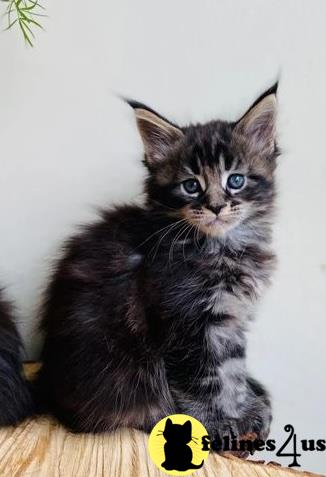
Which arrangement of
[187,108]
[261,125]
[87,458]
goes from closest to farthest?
1. [87,458]
2. [261,125]
3. [187,108]

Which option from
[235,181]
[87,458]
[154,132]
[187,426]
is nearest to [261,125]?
[235,181]

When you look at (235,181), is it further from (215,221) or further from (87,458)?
(87,458)

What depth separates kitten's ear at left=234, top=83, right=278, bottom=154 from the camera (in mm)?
1284

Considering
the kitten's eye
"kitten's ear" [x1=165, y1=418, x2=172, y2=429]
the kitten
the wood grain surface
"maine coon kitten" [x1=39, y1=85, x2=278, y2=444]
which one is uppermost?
the kitten's eye

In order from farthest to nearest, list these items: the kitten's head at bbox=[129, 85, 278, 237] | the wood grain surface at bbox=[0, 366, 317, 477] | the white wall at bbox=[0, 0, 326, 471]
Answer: the white wall at bbox=[0, 0, 326, 471] < the kitten's head at bbox=[129, 85, 278, 237] < the wood grain surface at bbox=[0, 366, 317, 477]

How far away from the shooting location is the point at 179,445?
4.05 ft

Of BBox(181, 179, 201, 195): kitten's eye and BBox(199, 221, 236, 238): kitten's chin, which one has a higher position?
BBox(181, 179, 201, 195): kitten's eye

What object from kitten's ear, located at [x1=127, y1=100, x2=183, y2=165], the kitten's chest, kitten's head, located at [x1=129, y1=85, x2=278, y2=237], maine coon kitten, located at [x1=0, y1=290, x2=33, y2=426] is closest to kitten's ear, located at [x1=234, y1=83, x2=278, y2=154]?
kitten's head, located at [x1=129, y1=85, x2=278, y2=237]

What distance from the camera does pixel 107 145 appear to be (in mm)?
1716

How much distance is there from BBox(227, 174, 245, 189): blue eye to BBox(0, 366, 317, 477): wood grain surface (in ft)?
2.04

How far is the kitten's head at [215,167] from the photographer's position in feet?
4.19

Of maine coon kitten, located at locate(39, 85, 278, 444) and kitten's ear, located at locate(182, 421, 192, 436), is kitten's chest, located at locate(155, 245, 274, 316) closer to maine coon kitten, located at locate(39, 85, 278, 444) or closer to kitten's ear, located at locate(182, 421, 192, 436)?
maine coon kitten, located at locate(39, 85, 278, 444)

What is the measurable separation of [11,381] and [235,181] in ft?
2.40

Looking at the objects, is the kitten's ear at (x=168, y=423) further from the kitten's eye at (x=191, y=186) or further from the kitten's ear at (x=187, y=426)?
the kitten's eye at (x=191, y=186)
